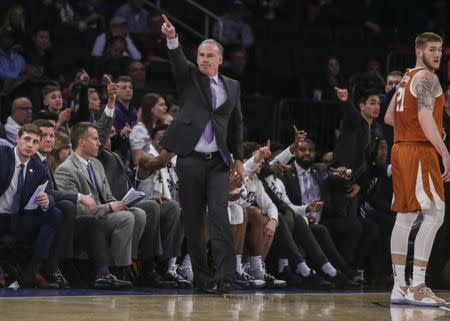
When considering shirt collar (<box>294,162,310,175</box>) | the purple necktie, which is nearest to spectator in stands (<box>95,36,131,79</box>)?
shirt collar (<box>294,162,310,175</box>)

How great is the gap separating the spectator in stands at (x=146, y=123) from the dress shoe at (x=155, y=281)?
1311 millimetres

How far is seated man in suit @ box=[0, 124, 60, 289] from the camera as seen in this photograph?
8844mm

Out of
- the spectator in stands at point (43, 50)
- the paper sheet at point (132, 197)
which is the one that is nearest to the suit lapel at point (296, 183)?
the paper sheet at point (132, 197)

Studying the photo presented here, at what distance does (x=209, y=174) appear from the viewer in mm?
8531

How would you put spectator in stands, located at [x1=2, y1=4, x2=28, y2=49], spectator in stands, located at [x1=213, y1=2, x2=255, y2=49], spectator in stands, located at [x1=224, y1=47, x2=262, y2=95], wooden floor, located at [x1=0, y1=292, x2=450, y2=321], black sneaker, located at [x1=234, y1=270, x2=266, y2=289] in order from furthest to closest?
spectator in stands, located at [x1=213, y1=2, x2=255, y2=49], spectator in stands, located at [x1=224, y1=47, x2=262, y2=95], spectator in stands, located at [x1=2, y1=4, x2=28, y2=49], black sneaker, located at [x1=234, y1=270, x2=266, y2=289], wooden floor, located at [x1=0, y1=292, x2=450, y2=321]

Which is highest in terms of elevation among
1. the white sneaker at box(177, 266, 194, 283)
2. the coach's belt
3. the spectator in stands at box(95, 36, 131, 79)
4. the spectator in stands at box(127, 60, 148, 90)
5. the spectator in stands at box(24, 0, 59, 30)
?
the spectator in stands at box(24, 0, 59, 30)

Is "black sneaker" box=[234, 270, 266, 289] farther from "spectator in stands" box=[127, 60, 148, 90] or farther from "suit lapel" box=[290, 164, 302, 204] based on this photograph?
"spectator in stands" box=[127, 60, 148, 90]

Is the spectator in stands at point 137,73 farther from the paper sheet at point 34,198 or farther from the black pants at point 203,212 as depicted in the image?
the black pants at point 203,212

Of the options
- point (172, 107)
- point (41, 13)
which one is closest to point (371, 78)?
point (172, 107)

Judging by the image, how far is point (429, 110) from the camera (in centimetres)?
806

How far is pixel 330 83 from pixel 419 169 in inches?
279

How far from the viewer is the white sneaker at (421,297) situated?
314 inches

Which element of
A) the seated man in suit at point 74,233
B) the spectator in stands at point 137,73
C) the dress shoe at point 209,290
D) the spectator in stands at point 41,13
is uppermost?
the spectator in stands at point 41,13

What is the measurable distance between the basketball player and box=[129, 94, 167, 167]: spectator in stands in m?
3.03
